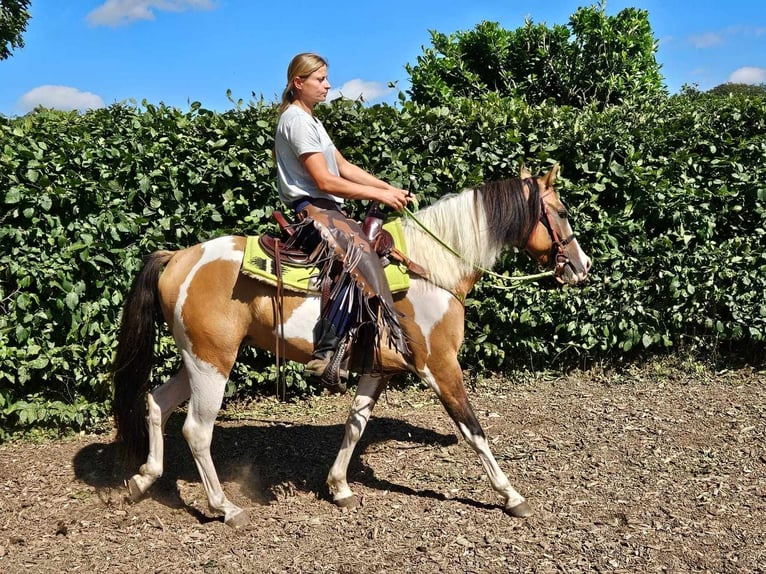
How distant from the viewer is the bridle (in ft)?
12.7

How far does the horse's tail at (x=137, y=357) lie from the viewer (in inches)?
152

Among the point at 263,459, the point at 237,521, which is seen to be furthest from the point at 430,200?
the point at 237,521

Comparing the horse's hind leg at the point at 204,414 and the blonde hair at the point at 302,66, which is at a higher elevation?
the blonde hair at the point at 302,66

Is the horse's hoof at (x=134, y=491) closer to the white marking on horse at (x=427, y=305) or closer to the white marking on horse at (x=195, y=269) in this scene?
the white marking on horse at (x=195, y=269)

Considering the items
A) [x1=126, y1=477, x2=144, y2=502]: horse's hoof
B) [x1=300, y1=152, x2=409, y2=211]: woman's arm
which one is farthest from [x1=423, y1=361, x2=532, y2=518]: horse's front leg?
[x1=126, y1=477, x2=144, y2=502]: horse's hoof

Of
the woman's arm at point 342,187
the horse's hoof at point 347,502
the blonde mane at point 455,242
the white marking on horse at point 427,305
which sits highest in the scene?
the woman's arm at point 342,187

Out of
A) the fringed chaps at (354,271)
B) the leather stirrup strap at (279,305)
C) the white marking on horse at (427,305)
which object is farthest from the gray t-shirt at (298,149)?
the white marking on horse at (427,305)

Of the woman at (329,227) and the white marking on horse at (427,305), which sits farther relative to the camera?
the white marking on horse at (427,305)

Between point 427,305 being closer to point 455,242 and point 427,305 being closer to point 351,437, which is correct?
point 455,242

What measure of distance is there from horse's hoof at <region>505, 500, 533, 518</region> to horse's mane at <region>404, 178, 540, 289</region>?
126 centimetres

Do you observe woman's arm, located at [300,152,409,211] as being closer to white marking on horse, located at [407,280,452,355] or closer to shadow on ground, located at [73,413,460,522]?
white marking on horse, located at [407,280,452,355]

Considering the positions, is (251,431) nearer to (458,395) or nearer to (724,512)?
(458,395)

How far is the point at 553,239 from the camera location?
3.92 metres

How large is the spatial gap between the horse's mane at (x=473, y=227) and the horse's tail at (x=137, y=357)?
4.94 ft
